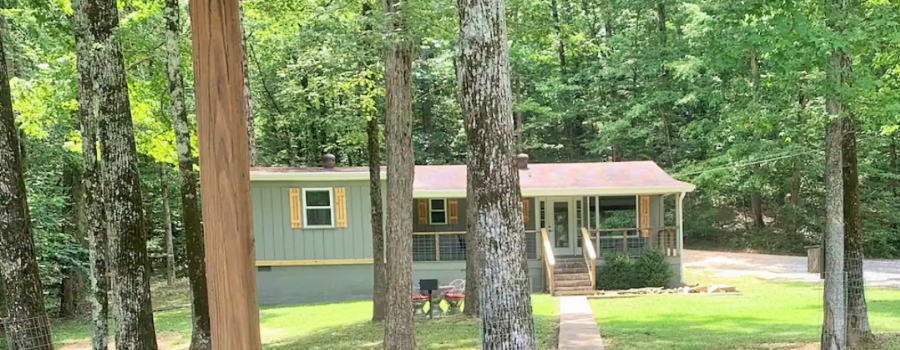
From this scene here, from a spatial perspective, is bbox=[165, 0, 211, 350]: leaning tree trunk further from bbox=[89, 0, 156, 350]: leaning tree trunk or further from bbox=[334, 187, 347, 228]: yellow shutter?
Result: bbox=[334, 187, 347, 228]: yellow shutter

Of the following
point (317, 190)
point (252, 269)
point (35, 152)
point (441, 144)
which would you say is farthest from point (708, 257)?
point (252, 269)

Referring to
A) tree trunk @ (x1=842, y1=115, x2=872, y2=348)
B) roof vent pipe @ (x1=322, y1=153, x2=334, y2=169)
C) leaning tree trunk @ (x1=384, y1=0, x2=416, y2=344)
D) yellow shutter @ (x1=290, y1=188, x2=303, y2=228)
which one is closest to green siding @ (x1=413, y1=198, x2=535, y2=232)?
roof vent pipe @ (x1=322, y1=153, x2=334, y2=169)

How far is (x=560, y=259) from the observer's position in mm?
16422

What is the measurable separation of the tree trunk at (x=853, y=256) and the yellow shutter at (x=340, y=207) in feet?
34.2

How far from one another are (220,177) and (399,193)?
5.82m

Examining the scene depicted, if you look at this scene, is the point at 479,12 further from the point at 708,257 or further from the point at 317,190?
the point at 708,257

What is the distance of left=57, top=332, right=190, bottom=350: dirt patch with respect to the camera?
10.2m

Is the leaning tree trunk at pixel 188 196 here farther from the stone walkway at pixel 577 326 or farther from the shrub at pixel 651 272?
the shrub at pixel 651 272

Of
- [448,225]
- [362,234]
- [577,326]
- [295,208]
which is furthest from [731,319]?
[295,208]

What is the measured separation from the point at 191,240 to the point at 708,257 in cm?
1829

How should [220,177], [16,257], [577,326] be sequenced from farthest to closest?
[577,326] → [16,257] → [220,177]

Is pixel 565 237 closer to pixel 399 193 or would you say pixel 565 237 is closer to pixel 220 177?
pixel 399 193

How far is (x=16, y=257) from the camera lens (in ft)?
18.4

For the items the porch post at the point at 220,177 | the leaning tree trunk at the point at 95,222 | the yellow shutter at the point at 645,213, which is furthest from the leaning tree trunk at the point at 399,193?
the yellow shutter at the point at 645,213
